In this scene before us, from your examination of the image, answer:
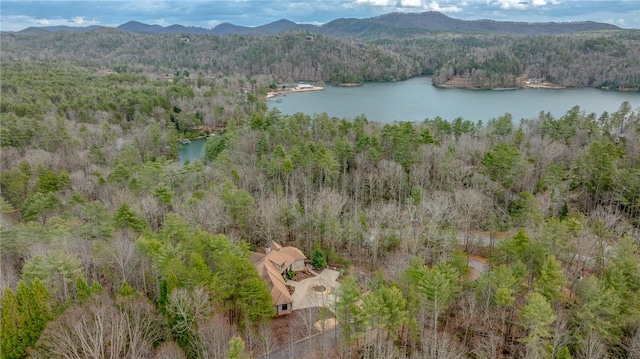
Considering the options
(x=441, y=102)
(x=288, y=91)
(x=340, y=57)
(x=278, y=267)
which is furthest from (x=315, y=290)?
(x=340, y=57)

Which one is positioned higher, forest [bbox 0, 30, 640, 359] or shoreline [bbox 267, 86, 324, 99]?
shoreline [bbox 267, 86, 324, 99]

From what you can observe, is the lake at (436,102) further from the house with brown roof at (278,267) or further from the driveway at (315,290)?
the driveway at (315,290)

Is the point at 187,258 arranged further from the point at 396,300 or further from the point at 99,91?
the point at 99,91

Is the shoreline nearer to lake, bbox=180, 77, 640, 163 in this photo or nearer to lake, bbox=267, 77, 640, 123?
lake, bbox=180, 77, 640, 163

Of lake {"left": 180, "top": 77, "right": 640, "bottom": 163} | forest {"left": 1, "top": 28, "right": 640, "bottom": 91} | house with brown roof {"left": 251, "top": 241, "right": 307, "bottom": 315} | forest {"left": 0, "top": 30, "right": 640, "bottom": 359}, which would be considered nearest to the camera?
forest {"left": 0, "top": 30, "right": 640, "bottom": 359}

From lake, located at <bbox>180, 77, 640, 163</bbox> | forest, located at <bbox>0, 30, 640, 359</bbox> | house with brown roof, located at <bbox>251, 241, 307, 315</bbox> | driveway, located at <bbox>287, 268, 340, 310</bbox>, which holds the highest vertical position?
lake, located at <bbox>180, 77, 640, 163</bbox>

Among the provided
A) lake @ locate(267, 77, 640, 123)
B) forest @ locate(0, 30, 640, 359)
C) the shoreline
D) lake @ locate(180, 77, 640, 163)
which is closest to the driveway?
forest @ locate(0, 30, 640, 359)
